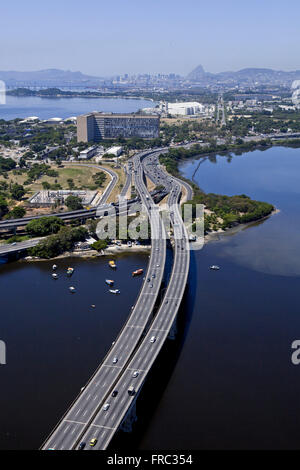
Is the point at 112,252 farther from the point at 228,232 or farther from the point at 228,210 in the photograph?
the point at 228,210

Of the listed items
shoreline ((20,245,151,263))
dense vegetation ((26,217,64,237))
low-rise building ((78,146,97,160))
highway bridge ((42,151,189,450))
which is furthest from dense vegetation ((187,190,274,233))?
low-rise building ((78,146,97,160))

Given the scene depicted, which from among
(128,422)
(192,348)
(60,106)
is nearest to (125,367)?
(128,422)

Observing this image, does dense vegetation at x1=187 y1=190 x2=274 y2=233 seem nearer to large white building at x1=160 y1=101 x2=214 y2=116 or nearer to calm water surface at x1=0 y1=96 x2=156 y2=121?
large white building at x1=160 y1=101 x2=214 y2=116

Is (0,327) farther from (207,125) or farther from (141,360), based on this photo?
(207,125)

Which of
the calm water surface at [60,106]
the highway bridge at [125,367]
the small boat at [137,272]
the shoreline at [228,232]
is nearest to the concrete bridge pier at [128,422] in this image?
the highway bridge at [125,367]

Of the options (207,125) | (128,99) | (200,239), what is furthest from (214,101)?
(200,239)

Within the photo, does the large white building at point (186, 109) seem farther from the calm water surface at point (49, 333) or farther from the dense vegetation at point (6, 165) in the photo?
the calm water surface at point (49, 333)
